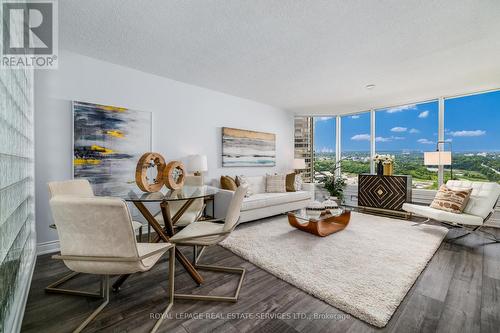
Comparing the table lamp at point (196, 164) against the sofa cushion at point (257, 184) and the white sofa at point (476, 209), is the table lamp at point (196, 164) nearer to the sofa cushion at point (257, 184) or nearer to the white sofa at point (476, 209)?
the sofa cushion at point (257, 184)

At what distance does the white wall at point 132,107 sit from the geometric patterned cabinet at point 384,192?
91.7 inches

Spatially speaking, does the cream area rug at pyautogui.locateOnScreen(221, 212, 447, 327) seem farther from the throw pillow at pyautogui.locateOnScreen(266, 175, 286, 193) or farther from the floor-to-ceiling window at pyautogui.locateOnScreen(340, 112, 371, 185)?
the floor-to-ceiling window at pyautogui.locateOnScreen(340, 112, 371, 185)

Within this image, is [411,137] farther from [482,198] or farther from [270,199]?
[270,199]

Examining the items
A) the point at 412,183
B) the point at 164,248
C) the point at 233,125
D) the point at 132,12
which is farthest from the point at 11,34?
the point at 412,183

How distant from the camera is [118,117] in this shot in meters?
3.21

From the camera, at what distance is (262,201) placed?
3971mm

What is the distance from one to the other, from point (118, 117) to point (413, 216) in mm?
5905

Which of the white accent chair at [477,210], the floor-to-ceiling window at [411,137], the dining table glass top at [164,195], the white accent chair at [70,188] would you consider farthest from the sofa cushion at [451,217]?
the white accent chair at [70,188]

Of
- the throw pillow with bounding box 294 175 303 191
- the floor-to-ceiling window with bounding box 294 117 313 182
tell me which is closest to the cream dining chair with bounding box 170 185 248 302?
the throw pillow with bounding box 294 175 303 191

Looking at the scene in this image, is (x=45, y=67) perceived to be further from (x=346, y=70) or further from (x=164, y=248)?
(x=346, y=70)

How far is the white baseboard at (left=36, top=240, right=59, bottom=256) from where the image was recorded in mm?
2631

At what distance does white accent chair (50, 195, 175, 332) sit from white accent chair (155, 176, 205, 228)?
3.55ft

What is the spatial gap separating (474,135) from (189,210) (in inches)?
226

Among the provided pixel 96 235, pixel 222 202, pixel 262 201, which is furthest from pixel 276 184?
pixel 96 235
